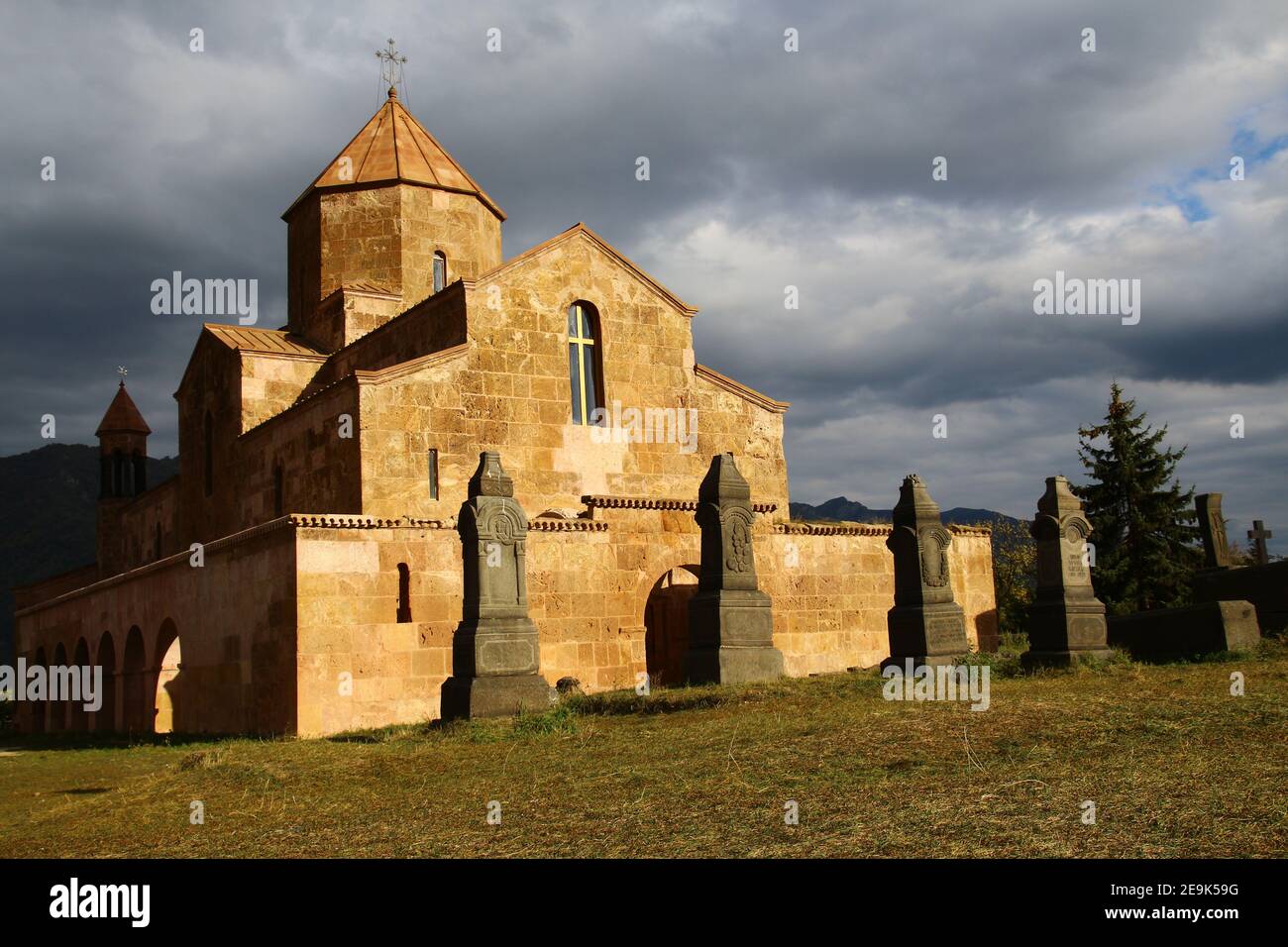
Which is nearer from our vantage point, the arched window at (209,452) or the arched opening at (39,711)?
the arched window at (209,452)

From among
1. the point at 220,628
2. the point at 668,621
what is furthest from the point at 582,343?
the point at 220,628

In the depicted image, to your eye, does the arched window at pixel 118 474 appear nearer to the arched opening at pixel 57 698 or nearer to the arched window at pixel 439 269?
the arched opening at pixel 57 698

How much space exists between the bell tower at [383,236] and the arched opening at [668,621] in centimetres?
980

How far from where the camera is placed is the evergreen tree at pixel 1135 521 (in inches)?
1129

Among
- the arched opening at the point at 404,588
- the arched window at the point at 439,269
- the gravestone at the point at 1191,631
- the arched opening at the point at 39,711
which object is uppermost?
the arched window at the point at 439,269

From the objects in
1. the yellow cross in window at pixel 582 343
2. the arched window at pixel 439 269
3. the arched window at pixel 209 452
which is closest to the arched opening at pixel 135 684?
the arched window at pixel 209 452

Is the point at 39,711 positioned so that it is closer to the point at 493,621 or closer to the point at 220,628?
the point at 220,628

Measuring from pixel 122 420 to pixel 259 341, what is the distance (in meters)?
13.5

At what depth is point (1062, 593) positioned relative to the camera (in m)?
13.3

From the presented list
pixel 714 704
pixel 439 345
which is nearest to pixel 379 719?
pixel 714 704

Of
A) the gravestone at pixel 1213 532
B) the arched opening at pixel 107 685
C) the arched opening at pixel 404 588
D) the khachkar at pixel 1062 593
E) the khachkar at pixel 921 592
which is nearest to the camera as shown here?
the khachkar at pixel 1062 593

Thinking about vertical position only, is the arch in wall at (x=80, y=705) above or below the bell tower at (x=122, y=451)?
below

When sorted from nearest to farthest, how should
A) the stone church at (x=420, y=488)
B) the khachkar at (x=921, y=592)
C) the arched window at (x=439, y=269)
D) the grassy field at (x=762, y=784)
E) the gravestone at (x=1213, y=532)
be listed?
the grassy field at (x=762, y=784) → the khachkar at (x=921, y=592) → the stone church at (x=420, y=488) → the gravestone at (x=1213, y=532) → the arched window at (x=439, y=269)
